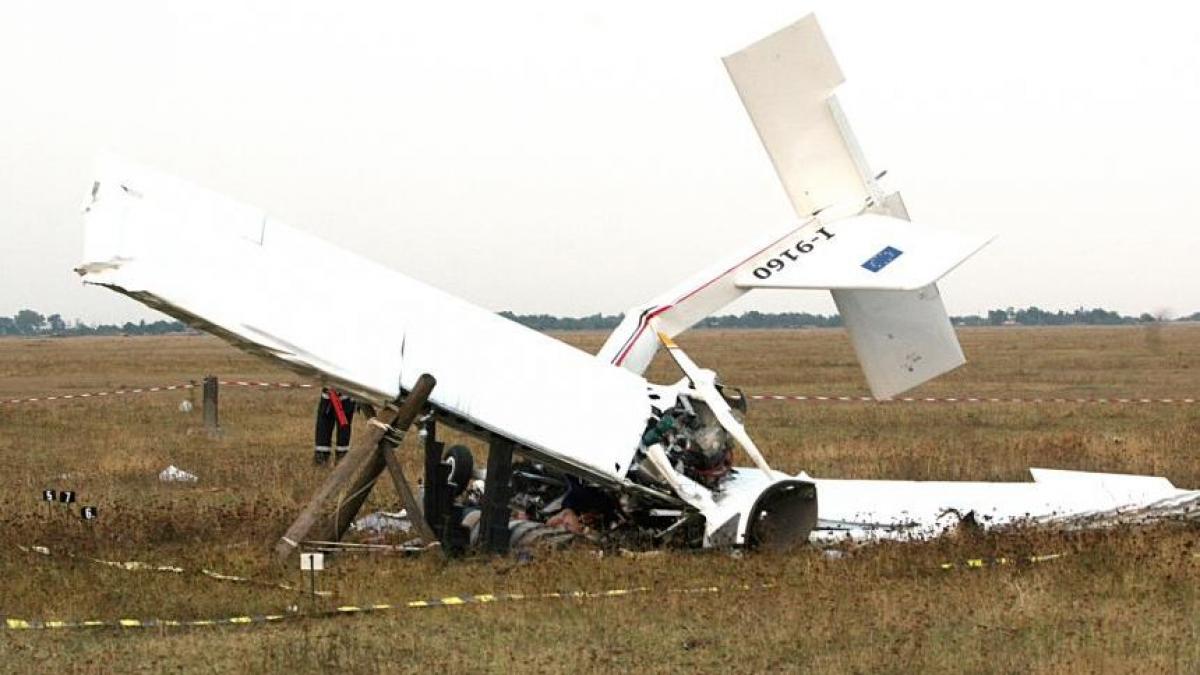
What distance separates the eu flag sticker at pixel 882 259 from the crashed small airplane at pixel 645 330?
18 mm

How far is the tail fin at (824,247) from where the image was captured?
14.0m

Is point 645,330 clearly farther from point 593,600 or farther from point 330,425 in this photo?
point 330,425

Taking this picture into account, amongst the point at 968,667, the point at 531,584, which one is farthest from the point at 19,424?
the point at 968,667

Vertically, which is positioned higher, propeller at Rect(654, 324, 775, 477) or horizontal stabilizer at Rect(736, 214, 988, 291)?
horizontal stabilizer at Rect(736, 214, 988, 291)

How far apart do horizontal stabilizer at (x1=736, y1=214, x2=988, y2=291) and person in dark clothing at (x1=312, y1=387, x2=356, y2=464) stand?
7860 millimetres

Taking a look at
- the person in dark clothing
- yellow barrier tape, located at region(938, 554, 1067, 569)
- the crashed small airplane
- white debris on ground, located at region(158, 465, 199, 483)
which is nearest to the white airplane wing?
the crashed small airplane

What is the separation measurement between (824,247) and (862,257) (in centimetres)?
52

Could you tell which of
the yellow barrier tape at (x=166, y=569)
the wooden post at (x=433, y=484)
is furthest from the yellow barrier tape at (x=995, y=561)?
the yellow barrier tape at (x=166, y=569)

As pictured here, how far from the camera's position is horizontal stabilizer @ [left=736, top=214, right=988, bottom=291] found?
44.1 feet

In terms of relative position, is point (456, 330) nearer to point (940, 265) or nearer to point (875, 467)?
point (940, 265)

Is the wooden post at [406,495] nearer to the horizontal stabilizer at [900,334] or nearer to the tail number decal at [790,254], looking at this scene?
the tail number decal at [790,254]

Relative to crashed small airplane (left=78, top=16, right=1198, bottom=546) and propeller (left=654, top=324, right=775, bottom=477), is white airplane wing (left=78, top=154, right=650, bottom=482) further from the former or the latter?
propeller (left=654, top=324, right=775, bottom=477)

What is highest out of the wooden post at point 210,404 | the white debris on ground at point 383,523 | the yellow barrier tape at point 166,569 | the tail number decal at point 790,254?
the wooden post at point 210,404

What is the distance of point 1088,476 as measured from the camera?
17.0 meters
